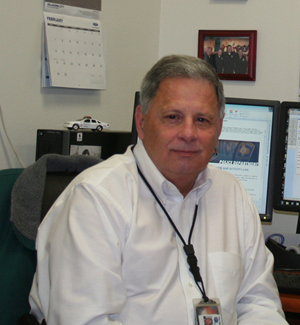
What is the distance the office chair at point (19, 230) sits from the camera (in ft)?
3.55

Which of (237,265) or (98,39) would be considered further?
(98,39)

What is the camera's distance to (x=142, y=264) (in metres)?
1.02

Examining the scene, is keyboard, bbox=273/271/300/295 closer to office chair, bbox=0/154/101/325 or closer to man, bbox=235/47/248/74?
office chair, bbox=0/154/101/325

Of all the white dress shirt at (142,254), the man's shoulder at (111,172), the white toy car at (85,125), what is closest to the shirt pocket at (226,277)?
the white dress shirt at (142,254)

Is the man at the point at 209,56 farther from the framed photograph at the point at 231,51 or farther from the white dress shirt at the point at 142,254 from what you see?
the white dress shirt at the point at 142,254

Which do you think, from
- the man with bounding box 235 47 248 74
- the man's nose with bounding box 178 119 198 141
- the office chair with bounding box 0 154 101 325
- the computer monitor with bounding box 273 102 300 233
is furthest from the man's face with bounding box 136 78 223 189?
the man with bounding box 235 47 248 74

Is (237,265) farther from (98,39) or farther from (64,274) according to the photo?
(98,39)

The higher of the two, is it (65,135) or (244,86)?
(244,86)

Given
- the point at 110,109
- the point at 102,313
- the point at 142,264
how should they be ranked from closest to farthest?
the point at 102,313 < the point at 142,264 < the point at 110,109

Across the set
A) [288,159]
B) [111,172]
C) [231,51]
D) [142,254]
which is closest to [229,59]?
[231,51]

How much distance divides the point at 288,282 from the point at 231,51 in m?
1.03

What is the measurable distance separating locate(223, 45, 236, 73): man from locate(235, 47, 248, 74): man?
17 millimetres

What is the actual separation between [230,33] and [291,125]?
54 cm

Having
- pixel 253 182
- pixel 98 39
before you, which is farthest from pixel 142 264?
pixel 98 39
